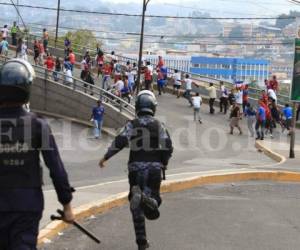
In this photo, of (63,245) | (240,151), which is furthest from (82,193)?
(240,151)

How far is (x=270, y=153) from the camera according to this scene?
2134 cm

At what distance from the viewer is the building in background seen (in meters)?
138

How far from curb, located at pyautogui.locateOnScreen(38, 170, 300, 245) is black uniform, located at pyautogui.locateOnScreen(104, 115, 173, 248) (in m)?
1.24

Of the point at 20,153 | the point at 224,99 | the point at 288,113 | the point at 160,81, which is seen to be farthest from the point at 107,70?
the point at 20,153

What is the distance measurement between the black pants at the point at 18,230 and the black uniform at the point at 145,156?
275cm

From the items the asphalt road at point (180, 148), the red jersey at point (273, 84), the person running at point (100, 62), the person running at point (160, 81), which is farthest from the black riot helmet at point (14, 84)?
the person running at point (100, 62)

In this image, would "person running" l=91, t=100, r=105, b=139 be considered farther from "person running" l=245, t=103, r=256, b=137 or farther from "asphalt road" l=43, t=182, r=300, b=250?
"asphalt road" l=43, t=182, r=300, b=250

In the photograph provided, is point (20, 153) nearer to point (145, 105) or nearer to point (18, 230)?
point (18, 230)

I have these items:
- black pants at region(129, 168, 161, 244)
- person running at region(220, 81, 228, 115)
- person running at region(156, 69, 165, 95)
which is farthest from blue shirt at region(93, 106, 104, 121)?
black pants at region(129, 168, 161, 244)

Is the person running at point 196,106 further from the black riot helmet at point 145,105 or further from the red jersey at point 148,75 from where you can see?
the black riot helmet at point 145,105

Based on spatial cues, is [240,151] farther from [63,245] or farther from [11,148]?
[11,148]

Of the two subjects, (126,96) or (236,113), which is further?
(126,96)

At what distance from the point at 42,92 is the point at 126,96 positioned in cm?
395

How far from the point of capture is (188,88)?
32.0 m
